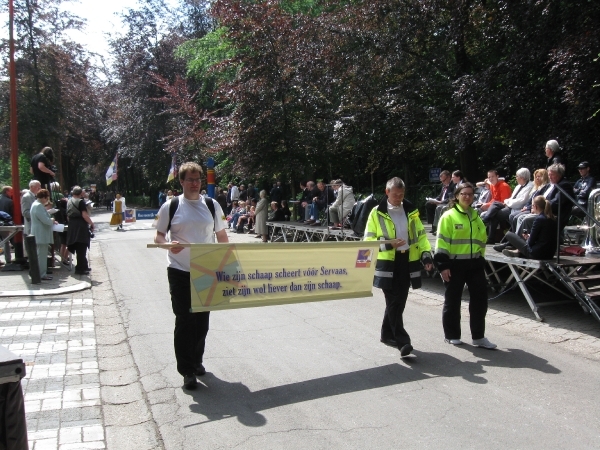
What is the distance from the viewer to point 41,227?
11.7 meters

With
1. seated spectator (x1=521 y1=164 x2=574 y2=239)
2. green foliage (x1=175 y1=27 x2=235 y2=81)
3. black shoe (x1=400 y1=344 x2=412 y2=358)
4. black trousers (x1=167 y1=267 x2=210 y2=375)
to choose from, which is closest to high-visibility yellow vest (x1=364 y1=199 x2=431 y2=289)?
black shoe (x1=400 y1=344 x2=412 y2=358)

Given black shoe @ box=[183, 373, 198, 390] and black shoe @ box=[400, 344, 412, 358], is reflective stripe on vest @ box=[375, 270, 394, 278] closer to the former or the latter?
black shoe @ box=[400, 344, 412, 358]

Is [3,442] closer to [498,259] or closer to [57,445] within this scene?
[57,445]

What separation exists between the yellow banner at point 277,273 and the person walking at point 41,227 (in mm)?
7291

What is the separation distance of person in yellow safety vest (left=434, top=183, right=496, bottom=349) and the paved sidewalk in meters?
0.95

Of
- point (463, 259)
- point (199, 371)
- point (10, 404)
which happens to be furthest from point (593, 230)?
point (10, 404)

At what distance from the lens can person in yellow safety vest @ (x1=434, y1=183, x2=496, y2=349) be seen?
661 cm

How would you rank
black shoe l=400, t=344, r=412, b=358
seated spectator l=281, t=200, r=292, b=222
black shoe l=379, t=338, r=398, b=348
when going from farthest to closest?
1. seated spectator l=281, t=200, r=292, b=222
2. black shoe l=379, t=338, r=398, b=348
3. black shoe l=400, t=344, r=412, b=358

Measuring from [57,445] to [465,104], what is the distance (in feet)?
41.5

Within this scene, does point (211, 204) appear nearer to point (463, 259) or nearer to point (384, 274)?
point (384, 274)

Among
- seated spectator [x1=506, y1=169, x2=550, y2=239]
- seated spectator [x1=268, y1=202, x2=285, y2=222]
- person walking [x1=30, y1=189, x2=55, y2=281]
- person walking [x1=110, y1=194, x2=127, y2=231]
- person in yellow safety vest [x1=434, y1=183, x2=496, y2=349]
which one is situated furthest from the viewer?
person walking [x1=110, y1=194, x2=127, y2=231]

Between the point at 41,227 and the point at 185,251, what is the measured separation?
294 inches

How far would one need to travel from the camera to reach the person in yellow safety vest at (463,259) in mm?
6609

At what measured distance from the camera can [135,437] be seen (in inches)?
181
